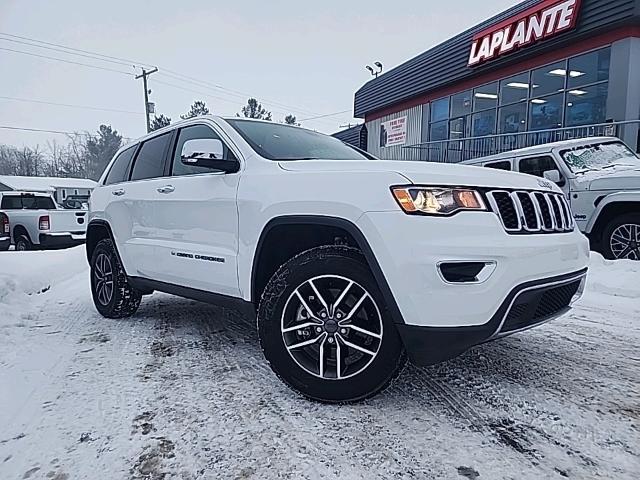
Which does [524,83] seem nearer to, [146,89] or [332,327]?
[332,327]

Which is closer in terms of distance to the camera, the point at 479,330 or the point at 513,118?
the point at 479,330

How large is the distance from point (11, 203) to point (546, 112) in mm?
14495

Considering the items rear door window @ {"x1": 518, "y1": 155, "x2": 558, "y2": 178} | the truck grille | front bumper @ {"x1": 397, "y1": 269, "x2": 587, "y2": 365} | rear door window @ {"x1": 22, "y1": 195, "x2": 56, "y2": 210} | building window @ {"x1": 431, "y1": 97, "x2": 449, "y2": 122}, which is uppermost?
building window @ {"x1": 431, "y1": 97, "x2": 449, "y2": 122}

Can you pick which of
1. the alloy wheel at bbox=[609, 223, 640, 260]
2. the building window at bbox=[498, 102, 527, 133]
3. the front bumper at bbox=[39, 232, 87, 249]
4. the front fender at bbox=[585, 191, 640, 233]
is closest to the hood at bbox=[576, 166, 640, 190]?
the front fender at bbox=[585, 191, 640, 233]

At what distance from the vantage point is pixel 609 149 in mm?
7148

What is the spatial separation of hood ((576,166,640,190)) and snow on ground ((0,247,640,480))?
279cm

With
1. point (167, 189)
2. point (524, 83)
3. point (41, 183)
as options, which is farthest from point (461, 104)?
point (41, 183)

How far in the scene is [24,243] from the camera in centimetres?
1070

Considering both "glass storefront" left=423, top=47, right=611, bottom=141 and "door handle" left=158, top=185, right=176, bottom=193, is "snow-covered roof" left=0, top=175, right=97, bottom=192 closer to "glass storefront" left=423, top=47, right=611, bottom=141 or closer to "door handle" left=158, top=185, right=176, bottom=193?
"glass storefront" left=423, top=47, right=611, bottom=141

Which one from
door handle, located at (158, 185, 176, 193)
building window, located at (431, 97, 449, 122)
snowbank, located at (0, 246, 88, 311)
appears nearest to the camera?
door handle, located at (158, 185, 176, 193)

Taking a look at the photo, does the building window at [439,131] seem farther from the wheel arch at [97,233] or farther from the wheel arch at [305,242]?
the wheel arch at [305,242]

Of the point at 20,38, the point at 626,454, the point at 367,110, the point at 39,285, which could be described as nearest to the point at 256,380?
the point at 626,454

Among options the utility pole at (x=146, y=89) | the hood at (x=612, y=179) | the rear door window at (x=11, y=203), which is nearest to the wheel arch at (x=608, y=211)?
the hood at (x=612, y=179)

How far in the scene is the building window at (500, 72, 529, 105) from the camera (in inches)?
527
